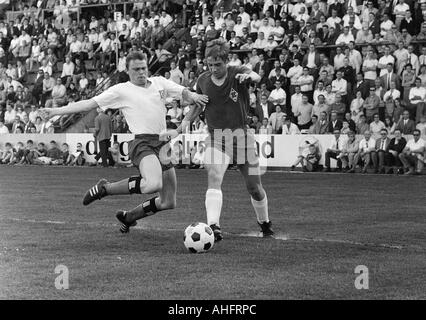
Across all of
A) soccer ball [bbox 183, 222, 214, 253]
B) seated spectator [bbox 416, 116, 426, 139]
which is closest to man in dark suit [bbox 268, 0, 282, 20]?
seated spectator [bbox 416, 116, 426, 139]

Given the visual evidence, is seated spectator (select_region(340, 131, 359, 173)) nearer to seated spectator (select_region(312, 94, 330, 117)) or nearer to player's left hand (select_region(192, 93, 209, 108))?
seated spectator (select_region(312, 94, 330, 117))

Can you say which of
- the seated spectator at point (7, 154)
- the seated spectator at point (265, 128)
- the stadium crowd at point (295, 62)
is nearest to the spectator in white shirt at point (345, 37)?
the stadium crowd at point (295, 62)

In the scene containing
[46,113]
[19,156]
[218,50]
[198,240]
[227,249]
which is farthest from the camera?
[19,156]

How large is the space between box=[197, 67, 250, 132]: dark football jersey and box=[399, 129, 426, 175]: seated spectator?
13.6 meters

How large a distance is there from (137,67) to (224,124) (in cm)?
129

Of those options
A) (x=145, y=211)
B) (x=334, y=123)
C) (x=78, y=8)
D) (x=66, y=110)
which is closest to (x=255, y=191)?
(x=145, y=211)

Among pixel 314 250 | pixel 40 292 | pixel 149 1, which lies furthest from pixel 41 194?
pixel 149 1

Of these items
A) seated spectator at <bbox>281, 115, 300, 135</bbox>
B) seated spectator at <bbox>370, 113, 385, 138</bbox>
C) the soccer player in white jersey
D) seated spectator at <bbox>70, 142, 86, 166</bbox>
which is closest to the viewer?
the soccer player in white jersey

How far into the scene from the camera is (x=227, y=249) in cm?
986

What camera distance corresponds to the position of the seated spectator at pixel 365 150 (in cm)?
2441

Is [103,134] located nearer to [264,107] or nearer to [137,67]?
[264,107]

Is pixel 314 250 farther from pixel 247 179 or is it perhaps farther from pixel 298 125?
pixel 298 125

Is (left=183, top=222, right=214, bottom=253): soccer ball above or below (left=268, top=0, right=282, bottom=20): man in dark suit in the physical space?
below

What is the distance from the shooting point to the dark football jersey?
10.7 metres
